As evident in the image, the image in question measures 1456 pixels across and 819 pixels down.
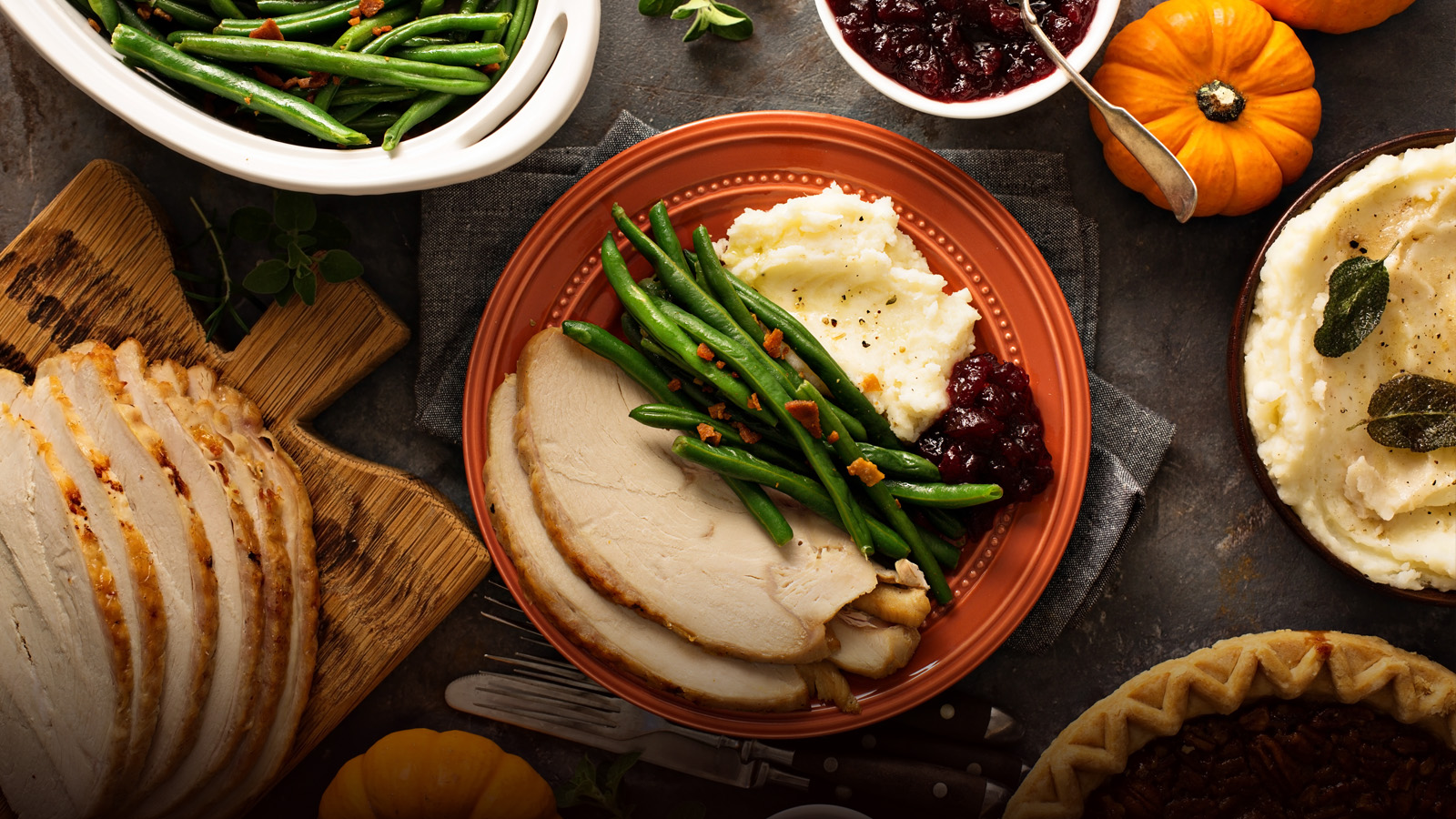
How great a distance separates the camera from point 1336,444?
3.30 metres

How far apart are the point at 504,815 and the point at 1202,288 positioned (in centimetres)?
383

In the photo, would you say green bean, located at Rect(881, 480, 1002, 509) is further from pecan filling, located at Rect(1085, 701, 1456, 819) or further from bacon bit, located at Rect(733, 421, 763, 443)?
pecan filling, located at Rect(1085, 701, 1456, 819)

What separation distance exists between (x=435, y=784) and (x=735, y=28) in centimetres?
341

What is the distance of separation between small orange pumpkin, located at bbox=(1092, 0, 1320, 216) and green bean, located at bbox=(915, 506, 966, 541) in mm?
1626

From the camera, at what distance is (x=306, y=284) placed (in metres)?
3.47

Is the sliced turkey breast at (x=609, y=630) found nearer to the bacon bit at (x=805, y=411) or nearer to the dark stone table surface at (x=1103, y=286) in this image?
the dark stone table surface at (x=1103, y=286)

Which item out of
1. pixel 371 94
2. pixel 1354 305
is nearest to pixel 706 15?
pixel 371 94

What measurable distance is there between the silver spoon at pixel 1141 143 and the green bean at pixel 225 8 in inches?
116

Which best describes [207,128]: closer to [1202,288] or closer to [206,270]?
[206,270]

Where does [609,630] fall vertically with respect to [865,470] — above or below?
below

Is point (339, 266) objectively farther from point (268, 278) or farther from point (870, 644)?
point (870, 644)

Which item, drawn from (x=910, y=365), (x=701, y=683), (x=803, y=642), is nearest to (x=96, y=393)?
(x=701, y=683)

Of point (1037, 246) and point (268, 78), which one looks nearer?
point (268, 78)

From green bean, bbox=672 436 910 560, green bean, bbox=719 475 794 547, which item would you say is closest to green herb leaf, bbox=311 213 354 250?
green bean, bbox=672 436 910 560
